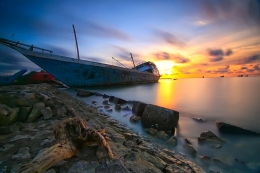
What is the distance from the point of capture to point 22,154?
2109 mm

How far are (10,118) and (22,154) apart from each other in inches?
63.5

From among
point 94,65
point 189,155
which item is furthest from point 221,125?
point 94,65

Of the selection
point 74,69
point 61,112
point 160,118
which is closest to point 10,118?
point 61,112

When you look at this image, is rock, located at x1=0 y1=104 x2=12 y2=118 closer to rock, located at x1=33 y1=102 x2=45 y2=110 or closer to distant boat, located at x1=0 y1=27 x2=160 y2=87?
rock, located at x1=33 y1=102 x2=45 y2=110

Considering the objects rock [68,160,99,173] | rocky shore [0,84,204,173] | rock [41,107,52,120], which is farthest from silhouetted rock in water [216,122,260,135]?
rock [41,107,52,120]

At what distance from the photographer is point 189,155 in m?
3.56

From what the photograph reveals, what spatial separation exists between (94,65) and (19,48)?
9.65 m

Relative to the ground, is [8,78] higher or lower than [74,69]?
lower

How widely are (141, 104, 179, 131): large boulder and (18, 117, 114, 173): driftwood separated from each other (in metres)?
3.26

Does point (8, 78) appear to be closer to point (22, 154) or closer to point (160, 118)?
point (22, 154)

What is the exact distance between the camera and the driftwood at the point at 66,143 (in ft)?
5.62

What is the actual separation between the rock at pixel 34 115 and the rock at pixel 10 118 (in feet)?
0.99

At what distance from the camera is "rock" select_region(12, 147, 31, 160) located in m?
2.03

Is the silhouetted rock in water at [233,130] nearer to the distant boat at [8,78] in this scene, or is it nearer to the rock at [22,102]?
the rock at [22,102]
